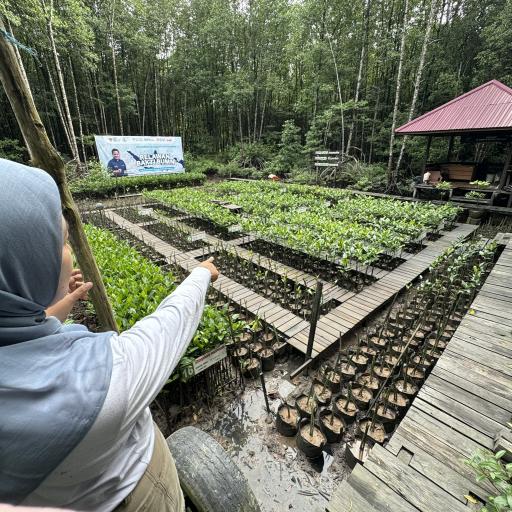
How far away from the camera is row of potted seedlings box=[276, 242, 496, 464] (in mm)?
2336

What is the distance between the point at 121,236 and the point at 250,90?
16119 millimetres

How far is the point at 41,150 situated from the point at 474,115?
12.5 metres

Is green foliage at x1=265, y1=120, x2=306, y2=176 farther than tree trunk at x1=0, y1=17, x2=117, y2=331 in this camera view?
Yes

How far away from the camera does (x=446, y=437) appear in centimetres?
201

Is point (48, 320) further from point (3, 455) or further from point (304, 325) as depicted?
point (304, 325)

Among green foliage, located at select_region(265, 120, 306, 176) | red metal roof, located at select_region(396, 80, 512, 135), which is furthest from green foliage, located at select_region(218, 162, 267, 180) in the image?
red metal roof, located at select_region(396, 80, 512, 135)

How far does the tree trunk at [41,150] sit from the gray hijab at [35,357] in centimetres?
93

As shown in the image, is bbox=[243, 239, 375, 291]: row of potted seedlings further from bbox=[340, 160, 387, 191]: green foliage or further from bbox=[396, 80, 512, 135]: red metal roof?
bbox=[340, 160, 387, 191]: green foliage

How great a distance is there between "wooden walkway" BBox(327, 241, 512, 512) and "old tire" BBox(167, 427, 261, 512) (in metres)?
0.60

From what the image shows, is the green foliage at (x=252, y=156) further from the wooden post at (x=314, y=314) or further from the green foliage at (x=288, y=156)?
the wooden post at (x=314, y=314)

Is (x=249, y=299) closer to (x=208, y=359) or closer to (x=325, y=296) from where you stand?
(x=325, y=296)

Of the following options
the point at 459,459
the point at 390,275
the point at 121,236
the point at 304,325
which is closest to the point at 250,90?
the point at 121,236

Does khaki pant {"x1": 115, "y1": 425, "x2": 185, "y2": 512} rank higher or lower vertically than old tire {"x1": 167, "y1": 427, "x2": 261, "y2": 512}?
higher

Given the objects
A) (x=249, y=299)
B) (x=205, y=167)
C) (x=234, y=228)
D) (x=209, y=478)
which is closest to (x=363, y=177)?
(x=234, y=228)
